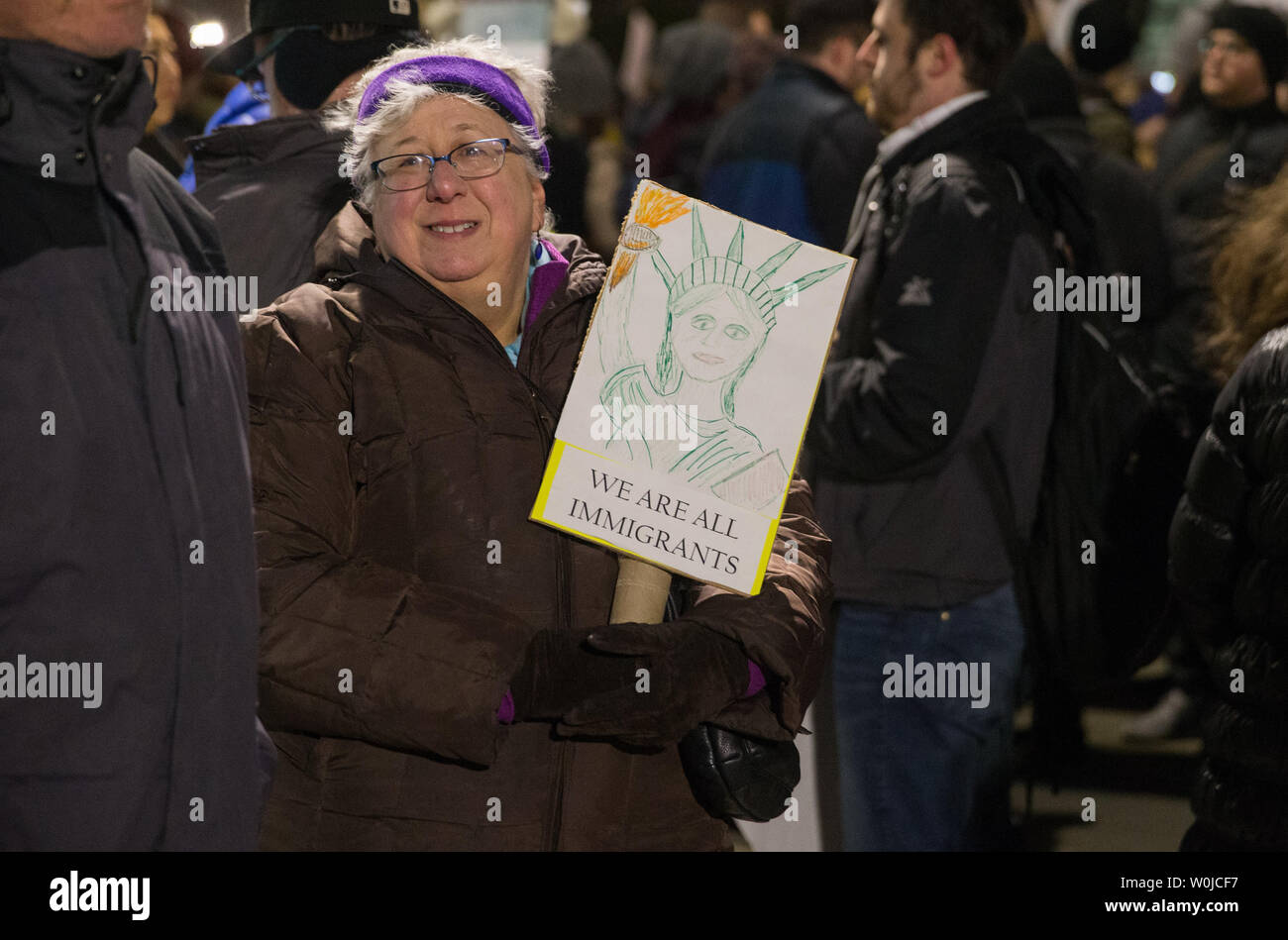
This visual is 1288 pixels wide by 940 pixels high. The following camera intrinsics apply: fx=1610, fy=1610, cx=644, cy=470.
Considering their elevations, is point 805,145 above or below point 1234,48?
below

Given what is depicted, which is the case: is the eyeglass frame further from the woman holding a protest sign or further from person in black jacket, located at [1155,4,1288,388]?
the woman holding a protest sign

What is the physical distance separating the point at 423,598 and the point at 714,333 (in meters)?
0.59

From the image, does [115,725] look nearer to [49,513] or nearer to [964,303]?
[49,513]

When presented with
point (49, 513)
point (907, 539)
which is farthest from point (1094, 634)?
point (49, 513)

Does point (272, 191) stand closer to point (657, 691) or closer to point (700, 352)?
point (700, 352)

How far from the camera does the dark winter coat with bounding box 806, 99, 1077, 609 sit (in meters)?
3.62

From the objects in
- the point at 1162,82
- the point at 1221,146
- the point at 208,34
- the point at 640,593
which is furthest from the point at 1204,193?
the point at 1162,82

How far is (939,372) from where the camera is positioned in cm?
361

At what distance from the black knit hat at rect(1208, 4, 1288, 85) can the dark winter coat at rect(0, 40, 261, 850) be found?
5.58 m

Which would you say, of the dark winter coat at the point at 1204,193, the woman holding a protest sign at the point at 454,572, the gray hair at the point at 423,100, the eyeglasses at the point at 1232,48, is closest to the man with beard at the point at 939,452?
the woman holding a protest sign at the point at 454,572

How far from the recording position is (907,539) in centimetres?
373

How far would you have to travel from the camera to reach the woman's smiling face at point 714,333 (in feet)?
7.99

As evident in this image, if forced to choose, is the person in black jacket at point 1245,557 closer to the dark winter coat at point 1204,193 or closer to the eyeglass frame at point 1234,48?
the dark winter coat at point 1204,193

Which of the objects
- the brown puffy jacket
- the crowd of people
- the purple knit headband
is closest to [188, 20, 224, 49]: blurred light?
the crowd of people
